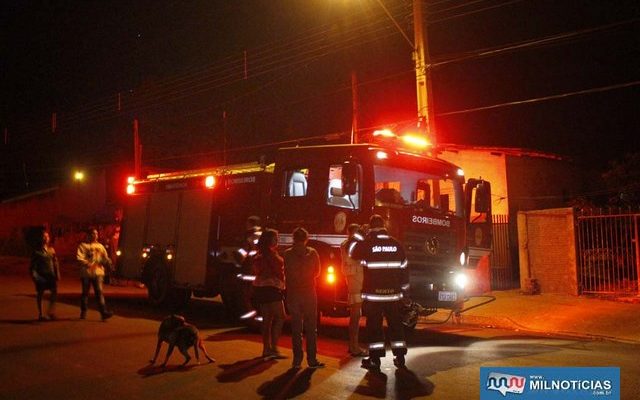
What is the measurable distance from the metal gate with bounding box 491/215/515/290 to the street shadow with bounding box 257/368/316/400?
11.8 metres

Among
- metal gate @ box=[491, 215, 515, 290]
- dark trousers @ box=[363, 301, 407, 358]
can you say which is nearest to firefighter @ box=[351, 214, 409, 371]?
dark trousers @ box=[363, 301, 407, 358]

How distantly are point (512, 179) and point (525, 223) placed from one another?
415 cm

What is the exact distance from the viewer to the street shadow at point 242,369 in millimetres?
6953

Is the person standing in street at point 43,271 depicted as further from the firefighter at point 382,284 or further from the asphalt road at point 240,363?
the firefighter at point 382,284

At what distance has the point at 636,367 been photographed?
7461mm

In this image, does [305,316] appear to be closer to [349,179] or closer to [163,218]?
[349,179]

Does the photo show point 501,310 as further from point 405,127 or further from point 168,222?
point 168,222

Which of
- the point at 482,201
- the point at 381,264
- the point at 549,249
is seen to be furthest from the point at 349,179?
the point at 549,249

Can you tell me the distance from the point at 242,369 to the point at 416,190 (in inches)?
165

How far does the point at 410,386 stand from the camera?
6562mm

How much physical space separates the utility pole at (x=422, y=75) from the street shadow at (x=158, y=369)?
337 inches

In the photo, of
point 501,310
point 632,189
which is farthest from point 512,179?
point 501,310

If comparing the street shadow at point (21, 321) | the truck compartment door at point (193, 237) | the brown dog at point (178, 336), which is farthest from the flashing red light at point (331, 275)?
the street shadow at point (21, 321)

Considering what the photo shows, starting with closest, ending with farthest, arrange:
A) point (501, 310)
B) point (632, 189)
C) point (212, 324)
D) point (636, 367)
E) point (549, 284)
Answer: point (636, 367)
point (212, 324)
point (501, 310)
point (549, 284)
point (632, 189)
